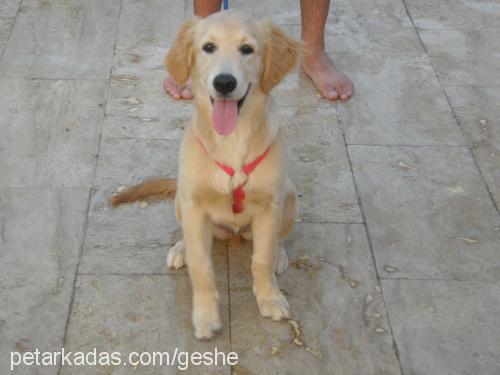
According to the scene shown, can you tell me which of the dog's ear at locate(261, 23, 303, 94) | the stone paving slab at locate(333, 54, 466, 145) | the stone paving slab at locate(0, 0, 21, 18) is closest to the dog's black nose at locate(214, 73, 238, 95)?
the dog's ear at locate(261, 23, 303, 94)

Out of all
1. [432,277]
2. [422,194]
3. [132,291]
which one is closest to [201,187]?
[132,291]

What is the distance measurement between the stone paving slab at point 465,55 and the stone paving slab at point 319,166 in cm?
92

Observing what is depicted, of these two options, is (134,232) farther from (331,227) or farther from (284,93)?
(284,93)

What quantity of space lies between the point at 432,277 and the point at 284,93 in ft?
5.24

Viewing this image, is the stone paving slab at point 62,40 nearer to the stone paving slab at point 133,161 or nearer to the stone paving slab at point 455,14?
the stone paving slab at point 133,161

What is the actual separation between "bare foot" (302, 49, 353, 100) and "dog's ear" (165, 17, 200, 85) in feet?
5.28

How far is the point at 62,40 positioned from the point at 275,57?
7.59ft

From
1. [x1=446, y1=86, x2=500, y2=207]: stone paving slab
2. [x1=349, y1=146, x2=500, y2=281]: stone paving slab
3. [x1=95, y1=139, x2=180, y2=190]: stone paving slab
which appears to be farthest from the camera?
[x1=446, y1=86, x2=500, y2=207]: stone paving slab

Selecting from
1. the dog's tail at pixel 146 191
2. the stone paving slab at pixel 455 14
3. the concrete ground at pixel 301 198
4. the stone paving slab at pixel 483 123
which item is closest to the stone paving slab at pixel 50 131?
the concrete ground at pixel 301 198

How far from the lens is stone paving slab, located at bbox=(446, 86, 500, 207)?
381 cm

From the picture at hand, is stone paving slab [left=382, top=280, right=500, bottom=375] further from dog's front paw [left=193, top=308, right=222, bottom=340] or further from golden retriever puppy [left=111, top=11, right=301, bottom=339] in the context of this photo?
dog's front paw [left=193, top=308, right=222, bottom=340]

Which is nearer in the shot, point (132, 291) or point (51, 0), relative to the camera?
point (132, 291)

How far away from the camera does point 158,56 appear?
458cm

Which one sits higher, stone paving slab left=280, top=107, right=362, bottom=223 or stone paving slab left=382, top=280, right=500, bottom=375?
stone paving slab left=382, top=280, right=500, bottom=375
